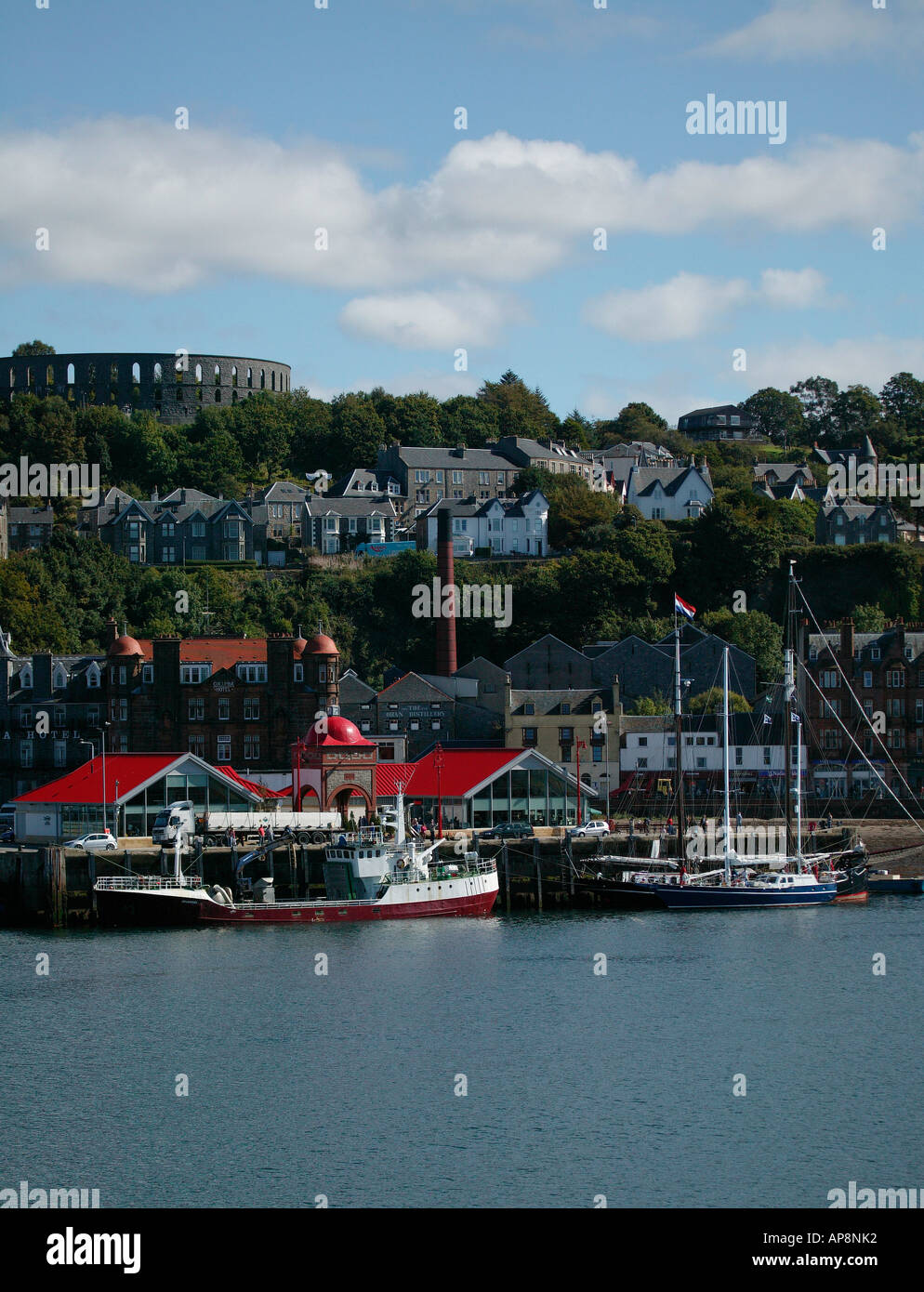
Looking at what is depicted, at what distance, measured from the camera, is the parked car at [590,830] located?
2781 inches

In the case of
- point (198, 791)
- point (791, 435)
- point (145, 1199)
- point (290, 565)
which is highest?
point (791, 435)

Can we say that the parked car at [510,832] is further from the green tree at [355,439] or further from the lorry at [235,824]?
the green tree at [355,439]

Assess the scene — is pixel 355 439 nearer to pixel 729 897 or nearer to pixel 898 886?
pixel 898 886

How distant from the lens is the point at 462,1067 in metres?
41.7

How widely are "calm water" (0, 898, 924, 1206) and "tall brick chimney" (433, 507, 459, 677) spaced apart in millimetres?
41945

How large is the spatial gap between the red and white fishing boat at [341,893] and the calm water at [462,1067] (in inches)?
82.5

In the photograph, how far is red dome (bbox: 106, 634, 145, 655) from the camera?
87.8 meters

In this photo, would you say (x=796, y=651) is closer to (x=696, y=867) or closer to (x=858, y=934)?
(x=696, y=867)

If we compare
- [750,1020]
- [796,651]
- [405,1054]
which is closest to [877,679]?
[796,651]

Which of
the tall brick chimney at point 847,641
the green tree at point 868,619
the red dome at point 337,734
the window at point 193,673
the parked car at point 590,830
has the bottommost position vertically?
the parked car at point 590,830

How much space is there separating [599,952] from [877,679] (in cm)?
3934


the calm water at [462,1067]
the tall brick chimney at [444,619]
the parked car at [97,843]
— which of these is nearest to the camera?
the calm water at [462,1067]

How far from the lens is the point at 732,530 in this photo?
118 metres

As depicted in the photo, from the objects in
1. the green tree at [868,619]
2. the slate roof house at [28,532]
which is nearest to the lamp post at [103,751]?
the slate roof house at [28,532]
